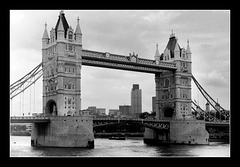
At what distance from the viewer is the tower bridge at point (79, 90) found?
73000mm

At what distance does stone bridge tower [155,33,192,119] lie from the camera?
98.1 m

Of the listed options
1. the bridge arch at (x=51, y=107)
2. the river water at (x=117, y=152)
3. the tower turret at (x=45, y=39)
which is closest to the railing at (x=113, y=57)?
the tower turret at (x=45, y=39)

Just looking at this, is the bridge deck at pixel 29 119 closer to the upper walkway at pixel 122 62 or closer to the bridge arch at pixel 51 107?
the bridge arch at pixel 51 107

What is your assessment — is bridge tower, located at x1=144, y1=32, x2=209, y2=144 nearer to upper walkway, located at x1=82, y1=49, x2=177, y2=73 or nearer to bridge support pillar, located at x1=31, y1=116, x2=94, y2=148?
upper walkway, located at x1=82, y1=49, x2=177, y2=73

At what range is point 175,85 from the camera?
97625 millimetres

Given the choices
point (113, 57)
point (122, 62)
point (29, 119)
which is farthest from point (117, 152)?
point (122, 62)

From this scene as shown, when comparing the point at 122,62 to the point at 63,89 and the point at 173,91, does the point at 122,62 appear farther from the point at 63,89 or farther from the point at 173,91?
the point at 173,91

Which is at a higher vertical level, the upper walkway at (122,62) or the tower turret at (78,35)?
the tower turret at (78,35)

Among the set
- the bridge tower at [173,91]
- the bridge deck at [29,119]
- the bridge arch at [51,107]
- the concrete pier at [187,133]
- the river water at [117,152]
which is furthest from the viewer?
the bridge tower at [173,91]

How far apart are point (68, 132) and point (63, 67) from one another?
12973 mm
